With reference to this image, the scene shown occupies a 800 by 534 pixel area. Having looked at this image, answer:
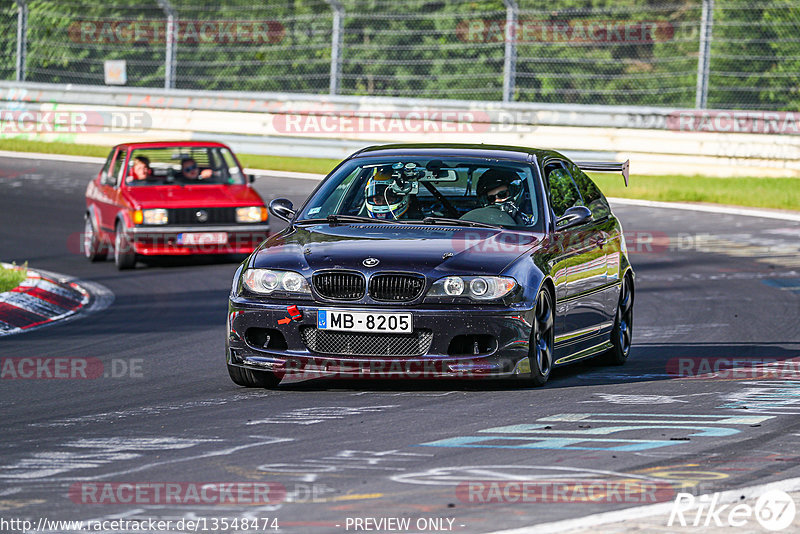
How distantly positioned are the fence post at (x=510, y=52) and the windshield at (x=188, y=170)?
28.1ft

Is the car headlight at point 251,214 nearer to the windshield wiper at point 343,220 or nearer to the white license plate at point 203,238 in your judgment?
the white license plate at point 203,238

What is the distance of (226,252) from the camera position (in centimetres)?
1709

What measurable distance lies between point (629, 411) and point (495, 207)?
198 centimetres

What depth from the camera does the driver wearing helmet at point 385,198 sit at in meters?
9.58

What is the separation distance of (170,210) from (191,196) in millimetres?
439

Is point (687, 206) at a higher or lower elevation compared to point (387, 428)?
lower

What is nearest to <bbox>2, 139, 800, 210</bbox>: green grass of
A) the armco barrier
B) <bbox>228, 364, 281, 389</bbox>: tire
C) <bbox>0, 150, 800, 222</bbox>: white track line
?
the armco barrier

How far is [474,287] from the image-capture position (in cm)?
Answer: 852

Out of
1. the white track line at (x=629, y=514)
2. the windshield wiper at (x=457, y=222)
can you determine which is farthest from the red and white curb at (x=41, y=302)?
the white track line at (x=629, y=514)

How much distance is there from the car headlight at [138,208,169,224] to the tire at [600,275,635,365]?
730 cm

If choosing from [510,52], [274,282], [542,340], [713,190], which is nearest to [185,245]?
[274,282]

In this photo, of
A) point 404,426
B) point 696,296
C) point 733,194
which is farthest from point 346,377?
point 733,194

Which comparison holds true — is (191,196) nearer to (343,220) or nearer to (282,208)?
(282,208)

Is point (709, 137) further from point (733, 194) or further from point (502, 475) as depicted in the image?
point (502, 475)
